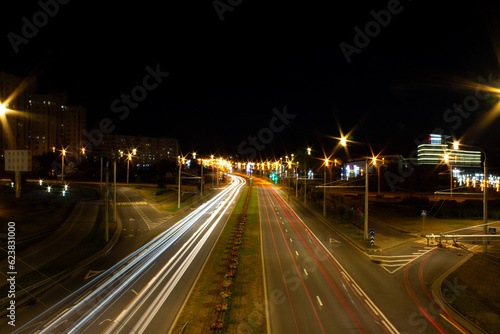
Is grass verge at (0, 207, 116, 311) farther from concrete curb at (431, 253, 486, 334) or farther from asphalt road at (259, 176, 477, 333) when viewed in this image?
concrete curb at (431, 253, 486, 334)

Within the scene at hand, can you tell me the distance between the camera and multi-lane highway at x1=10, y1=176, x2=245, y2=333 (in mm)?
11961

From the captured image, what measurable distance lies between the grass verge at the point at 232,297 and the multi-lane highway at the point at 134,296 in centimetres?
60

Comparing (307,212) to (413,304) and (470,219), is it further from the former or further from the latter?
(413,304)

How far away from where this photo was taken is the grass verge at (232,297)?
1224cm

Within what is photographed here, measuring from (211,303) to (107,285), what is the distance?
6.04 meters

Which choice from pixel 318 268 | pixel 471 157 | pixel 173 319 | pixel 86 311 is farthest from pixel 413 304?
pixel 471 157

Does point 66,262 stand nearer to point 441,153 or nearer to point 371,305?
point 371,305

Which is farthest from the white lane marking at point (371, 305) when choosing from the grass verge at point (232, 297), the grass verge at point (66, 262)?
the grass verge at point (66, 262)

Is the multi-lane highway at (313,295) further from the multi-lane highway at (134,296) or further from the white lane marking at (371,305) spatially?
the multi-lane highway at (134,296)

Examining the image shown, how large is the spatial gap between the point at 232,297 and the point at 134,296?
4743 mm

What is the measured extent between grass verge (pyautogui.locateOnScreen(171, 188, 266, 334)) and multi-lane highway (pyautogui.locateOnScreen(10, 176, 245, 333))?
602 mm

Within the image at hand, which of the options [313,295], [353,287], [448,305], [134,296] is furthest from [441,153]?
[134,296]

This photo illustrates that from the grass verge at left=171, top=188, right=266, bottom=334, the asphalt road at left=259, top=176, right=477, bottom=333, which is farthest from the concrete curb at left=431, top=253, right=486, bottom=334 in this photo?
the grass verge at left=171, top=188, right=266, bottom=334

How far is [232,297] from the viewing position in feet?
49.5
